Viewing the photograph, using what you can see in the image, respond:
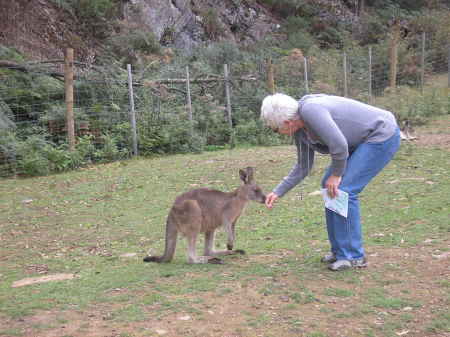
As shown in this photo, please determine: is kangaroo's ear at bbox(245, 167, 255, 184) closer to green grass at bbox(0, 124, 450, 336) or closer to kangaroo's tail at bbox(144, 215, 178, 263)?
green grass at bbox(0, 124, 450, 336)

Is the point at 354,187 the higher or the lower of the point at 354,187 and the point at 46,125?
the lower

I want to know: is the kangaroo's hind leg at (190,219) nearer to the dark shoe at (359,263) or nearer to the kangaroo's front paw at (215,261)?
the kangaroo's front paw at (215,261)

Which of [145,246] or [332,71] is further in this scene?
[332,71]

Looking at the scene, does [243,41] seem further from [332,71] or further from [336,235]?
[336,235]

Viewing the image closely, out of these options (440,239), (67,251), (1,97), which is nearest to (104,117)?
(1,97)

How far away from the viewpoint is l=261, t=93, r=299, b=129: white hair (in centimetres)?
480

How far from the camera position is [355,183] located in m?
4.95

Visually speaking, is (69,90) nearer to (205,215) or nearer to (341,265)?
(205,215)

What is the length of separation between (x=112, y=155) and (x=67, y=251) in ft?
22.0

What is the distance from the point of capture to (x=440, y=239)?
591cm

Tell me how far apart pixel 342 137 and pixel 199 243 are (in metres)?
2.72

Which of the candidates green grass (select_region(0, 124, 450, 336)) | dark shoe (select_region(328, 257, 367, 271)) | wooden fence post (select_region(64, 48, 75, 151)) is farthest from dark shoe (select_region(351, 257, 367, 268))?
wooden fence post (select_region(64, 48, 75, 151))

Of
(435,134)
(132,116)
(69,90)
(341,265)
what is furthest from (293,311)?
(435,134)

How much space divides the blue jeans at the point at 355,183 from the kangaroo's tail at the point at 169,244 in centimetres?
155
